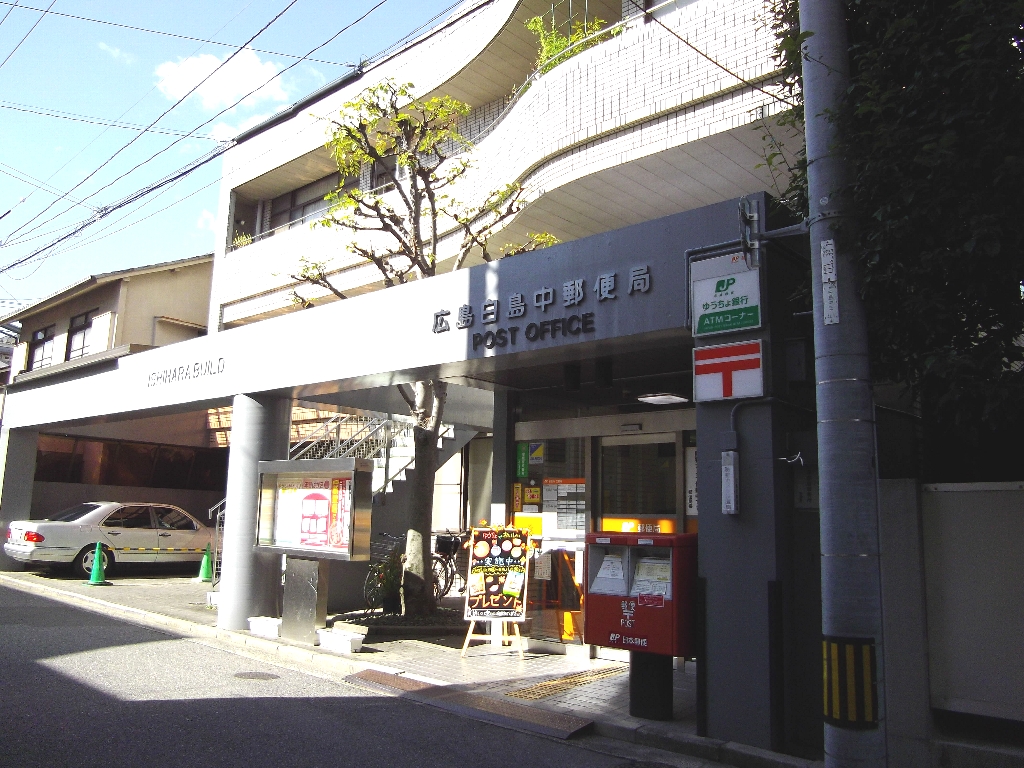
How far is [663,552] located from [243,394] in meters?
6.94

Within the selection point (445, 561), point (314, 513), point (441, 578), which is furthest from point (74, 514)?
point (314, 513)

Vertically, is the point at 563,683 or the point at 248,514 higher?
the point at 248,514

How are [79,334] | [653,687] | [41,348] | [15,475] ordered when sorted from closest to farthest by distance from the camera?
[653,687]
[15,475]
[79,334]
[41,348]

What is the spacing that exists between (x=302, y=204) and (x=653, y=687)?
17675mm

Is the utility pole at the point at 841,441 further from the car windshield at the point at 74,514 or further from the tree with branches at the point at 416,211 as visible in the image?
the car windshield at the point at 74,514

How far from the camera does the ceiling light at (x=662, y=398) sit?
10.3 metres

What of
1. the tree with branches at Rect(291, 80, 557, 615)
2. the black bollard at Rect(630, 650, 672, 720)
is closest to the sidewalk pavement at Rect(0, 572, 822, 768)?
the black bollard at Rect(630, 650, 672, 720)

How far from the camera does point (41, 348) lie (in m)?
26.1

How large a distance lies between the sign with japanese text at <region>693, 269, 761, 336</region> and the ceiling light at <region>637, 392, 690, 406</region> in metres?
3.31

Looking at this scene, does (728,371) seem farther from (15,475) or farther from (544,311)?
(15,475)

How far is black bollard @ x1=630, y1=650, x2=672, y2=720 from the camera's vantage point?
7.07 metres

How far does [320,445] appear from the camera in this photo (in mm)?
17531

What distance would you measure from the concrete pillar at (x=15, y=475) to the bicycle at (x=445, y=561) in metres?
9.72

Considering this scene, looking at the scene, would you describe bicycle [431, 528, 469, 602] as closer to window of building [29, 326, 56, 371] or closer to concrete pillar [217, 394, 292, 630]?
concrete pillar [217, 394, 292, 630]
